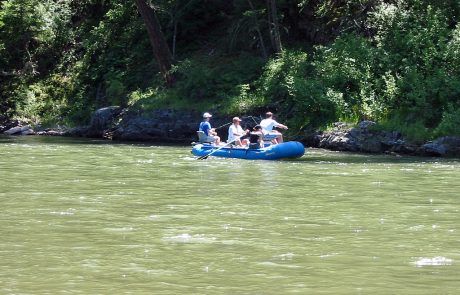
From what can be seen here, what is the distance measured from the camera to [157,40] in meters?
34.6

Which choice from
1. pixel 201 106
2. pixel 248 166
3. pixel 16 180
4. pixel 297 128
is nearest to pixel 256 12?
pixel 201 106

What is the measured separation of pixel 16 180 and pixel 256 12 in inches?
684

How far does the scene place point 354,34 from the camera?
98.4 feet

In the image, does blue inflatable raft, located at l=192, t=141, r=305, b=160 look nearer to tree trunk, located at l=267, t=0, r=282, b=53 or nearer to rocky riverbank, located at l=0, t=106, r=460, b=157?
rocky riverbank, located at l=0, t=106, r=460, b=157

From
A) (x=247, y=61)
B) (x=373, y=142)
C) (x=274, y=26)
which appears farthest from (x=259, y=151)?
(x=247, y=61)

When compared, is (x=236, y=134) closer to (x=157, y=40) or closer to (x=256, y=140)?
(x=256, y=140)

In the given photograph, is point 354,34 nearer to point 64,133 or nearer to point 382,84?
point 382,84

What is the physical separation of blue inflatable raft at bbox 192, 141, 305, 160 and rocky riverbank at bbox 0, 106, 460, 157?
3.47m

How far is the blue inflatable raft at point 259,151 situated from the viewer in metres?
22.3

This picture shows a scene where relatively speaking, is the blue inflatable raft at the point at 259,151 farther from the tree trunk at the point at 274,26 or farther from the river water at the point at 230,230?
the tree trunk at the point at 274,26

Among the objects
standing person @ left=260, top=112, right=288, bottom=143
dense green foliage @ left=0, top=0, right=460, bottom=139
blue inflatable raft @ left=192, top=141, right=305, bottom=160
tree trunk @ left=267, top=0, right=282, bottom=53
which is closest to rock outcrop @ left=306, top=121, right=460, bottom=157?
dense green foliage @ left=0, top=0, right=460, bottom=139

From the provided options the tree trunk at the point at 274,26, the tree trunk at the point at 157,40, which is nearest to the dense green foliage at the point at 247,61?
the tree trunk at the point at 274,26

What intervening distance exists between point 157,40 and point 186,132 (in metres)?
5.32

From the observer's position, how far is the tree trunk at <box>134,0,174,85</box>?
34375mm
